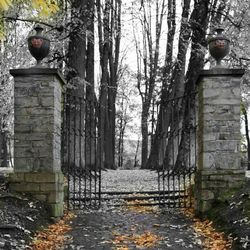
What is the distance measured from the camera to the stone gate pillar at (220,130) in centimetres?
681

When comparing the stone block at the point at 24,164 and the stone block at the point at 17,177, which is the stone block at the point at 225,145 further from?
the stone block at the point at 17,177

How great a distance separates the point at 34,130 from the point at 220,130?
2.89 m

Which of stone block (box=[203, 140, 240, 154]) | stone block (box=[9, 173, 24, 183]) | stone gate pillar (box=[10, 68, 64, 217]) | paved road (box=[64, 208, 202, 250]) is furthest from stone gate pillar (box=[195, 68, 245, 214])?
stone block (box=[9, 173, 24, 183])

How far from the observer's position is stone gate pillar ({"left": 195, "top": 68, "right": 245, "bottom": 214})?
6809 mm

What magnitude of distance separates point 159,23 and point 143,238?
16.4m

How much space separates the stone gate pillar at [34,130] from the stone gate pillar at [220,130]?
2352 mm

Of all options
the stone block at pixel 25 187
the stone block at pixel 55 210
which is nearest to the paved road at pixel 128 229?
the stone block at pixel 55 210

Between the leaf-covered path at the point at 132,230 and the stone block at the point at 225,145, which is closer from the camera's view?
the leaf-covered path at the point at 132,230

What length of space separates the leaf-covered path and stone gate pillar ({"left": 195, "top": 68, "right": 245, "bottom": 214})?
2.42 feet

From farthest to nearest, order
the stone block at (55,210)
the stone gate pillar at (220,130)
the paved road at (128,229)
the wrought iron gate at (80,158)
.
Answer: the wrought iron gate at (80,158), the stone gate pillar at (220,130), the stone block at (55,210), the paved road at (128,229)

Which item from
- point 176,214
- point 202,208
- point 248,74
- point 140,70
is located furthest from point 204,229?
point 140,70

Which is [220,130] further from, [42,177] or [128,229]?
[42,177]

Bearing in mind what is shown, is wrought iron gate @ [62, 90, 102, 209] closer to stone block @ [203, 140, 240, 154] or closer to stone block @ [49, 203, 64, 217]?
stone block @ [49, 203, 64, 217]

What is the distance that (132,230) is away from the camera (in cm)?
619
